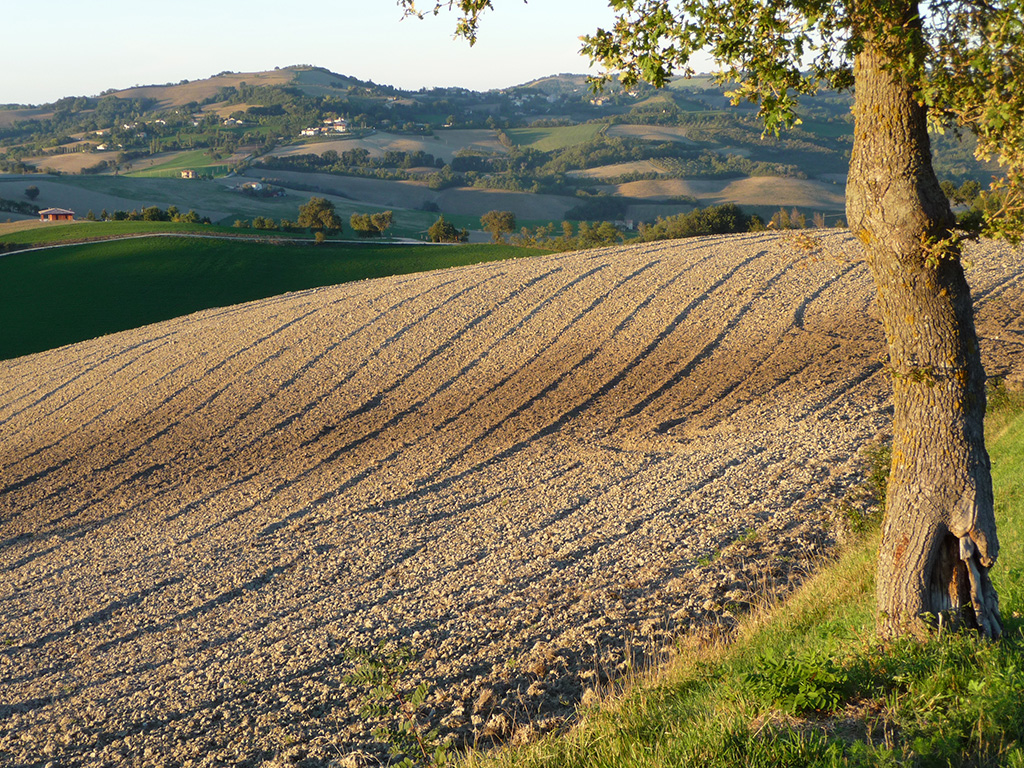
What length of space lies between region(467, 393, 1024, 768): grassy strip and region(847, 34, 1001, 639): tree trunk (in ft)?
1.51

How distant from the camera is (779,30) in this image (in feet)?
21.7

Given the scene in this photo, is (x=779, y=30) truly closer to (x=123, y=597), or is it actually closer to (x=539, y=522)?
(x=539, y=522)

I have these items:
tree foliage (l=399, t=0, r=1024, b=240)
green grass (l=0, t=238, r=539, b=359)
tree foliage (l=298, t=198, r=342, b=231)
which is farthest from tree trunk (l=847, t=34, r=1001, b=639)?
tree foliage (l=298, t=198, r=342, b=231)

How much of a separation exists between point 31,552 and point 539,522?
978cm

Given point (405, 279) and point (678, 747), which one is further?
point (405, 279)

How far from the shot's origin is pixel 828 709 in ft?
18.1

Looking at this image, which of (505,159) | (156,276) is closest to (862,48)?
(156,276)

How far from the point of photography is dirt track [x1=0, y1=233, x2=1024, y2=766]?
9.21m

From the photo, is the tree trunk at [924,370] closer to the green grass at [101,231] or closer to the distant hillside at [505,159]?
the green grass at [101,231]

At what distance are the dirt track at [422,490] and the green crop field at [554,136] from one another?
493ft

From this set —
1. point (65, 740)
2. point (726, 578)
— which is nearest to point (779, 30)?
point (726, 578)

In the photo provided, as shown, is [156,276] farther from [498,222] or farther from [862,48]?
[862,48]

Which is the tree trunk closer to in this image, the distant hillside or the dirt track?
the dirt track

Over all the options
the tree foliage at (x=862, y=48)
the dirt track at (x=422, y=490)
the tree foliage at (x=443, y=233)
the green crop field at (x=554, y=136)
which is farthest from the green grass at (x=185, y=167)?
the tree foliage at (x=862, y=48)
